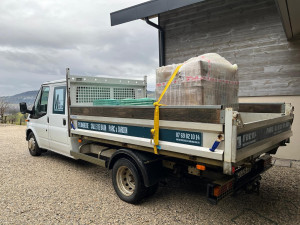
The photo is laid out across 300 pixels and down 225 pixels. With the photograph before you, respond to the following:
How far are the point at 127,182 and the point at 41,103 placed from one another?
142 inches

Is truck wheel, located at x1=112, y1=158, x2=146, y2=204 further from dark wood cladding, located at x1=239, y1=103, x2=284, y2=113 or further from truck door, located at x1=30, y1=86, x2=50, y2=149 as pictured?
truck door, located at x1=30, y1=86, x2=50, y2=149

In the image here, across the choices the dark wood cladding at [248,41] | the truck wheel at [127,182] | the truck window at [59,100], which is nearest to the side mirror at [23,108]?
the truck window at [59,100]

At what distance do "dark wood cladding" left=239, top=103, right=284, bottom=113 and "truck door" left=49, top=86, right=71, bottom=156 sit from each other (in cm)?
364

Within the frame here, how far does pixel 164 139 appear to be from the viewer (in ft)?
9.84

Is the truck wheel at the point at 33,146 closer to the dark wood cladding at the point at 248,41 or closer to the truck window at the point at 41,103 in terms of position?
the truck window at the point at 41,103

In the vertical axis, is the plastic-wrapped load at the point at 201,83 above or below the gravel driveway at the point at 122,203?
above

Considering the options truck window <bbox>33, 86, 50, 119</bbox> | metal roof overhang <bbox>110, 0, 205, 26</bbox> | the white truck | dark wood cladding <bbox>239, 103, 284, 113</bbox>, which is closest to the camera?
the white truck

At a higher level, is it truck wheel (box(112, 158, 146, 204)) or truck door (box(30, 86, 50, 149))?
truck door (box(30, 86, 50, 149))

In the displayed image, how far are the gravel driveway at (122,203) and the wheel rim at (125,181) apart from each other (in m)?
0.20

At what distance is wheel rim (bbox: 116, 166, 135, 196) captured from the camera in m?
3.71

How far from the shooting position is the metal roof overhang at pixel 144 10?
652cm

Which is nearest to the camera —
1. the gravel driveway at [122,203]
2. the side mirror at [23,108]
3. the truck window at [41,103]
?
the gravel driveway at [122,203]

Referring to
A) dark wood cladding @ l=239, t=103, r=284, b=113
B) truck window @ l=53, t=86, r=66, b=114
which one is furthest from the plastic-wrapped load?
truck window @ l=53, t=86, r=66, b=114

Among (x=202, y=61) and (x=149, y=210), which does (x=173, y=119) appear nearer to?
(x=202, y=61)
